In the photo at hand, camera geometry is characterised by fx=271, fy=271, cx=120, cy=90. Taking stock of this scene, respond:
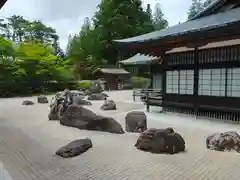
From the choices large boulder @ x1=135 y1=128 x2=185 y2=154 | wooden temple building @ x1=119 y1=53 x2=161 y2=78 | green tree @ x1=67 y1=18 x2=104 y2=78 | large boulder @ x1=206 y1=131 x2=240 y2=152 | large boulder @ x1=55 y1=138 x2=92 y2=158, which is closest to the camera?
large boulder @ x1=55 y1=138 x2=92 y2=158

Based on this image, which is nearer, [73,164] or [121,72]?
[73,164]

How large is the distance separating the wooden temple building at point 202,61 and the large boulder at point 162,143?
367cm

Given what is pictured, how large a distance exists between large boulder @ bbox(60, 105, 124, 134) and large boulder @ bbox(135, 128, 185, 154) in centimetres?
186

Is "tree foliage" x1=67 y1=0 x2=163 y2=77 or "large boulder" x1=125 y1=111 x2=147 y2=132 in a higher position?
"tree foliage" x1=67 y1=0 x2=163 y2=77

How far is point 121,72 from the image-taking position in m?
33.7

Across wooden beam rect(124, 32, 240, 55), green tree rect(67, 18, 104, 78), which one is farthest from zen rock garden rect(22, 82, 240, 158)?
green tree rect(67, 18, 104, 78)

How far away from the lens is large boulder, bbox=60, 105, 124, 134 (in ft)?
25.4

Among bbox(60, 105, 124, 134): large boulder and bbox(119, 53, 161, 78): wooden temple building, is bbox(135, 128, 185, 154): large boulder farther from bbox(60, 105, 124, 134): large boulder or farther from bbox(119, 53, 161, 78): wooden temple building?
bbox(119, 53, 161, 78): wooden temple building

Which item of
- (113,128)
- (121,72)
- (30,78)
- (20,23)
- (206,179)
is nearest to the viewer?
(206,179)

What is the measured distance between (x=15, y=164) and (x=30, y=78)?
22969mm

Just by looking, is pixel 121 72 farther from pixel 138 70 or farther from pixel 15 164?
pixel 15 164

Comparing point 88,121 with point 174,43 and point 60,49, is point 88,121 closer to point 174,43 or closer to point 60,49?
point 174,43

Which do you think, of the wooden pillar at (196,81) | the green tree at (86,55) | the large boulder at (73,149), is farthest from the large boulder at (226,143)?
the green tree at (86,55)

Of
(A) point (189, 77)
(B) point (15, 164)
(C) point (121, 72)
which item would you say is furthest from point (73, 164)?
(C) point (121, 72)
